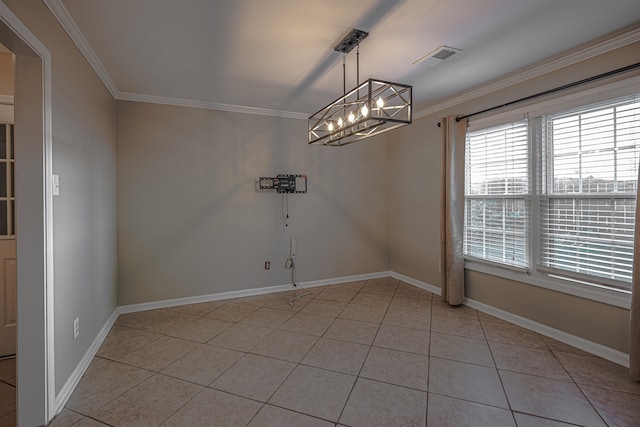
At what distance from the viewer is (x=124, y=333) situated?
3006 mm

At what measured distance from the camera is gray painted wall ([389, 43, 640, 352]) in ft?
8.16

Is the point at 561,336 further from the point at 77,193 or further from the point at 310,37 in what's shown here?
the point at 77,193

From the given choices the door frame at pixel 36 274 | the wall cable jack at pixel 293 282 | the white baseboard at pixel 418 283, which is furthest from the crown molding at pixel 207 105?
the white baseboard at pixel 418 283

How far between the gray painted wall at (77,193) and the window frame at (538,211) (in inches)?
151

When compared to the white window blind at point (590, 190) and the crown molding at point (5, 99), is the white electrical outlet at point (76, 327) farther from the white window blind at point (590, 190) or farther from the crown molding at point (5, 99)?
the white window blind at point (590, 190)

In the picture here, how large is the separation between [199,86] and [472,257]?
12.1 feet

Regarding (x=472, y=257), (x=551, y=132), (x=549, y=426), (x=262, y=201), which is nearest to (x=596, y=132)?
(x=551, y=132)

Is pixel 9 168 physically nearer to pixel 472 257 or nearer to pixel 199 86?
pixel 199 86

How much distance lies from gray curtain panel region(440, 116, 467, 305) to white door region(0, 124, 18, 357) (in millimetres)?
4273

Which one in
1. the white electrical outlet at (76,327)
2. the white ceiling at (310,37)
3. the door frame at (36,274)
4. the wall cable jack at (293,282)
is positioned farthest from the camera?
the wall cable jack at (293,282)

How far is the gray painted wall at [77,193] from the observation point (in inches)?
75.1

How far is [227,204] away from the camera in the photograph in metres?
3.97

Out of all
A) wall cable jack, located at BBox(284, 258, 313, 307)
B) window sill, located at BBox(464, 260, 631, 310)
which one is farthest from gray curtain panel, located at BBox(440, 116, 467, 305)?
wall cable jack, located at BBox(284, 258, 313, 307)

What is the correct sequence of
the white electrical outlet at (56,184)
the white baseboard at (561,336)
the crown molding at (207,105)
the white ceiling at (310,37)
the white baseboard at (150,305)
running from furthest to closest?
the crown molding at (207,105) → the white baseboard at (561,336) → the white baseboard at (150,305) → the white ceiling at (310,37) → the white electrical outlet at (56,184)
